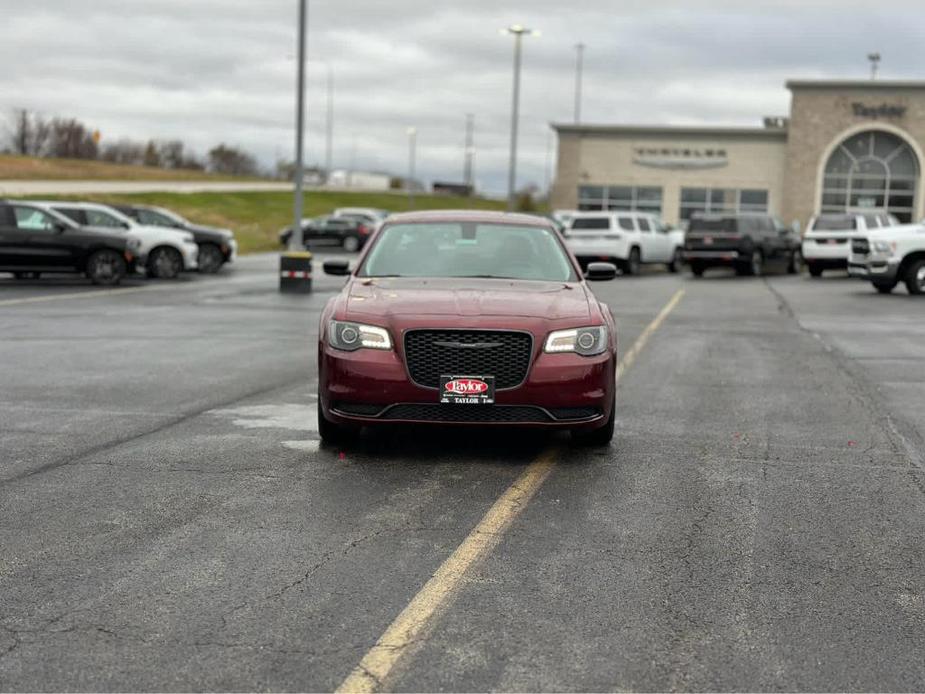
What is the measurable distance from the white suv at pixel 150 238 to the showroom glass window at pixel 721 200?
3902 cm

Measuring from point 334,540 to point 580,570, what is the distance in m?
1.18

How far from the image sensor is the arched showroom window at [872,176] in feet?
187

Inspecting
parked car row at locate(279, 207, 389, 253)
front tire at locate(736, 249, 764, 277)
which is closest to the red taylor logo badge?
front tire at locate(736, 249, 764, 277)

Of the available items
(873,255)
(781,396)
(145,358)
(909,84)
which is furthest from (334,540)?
(909,84)

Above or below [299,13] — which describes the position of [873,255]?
below

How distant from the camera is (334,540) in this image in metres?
5.34

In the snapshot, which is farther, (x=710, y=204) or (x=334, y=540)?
(x=710, y=204)

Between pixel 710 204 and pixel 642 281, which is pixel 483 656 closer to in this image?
pixel 642 281

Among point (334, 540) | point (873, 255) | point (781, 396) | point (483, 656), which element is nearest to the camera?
point (483, 656)

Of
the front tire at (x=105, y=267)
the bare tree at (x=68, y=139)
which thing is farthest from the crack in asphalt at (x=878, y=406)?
the bare tree at (x=68, y=139)

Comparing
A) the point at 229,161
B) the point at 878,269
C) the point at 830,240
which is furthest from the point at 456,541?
the point at 229,161

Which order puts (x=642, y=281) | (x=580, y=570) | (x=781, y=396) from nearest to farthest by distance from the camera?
(x=580, y=570) → (x=781, y=396) → (x=642, y=281)

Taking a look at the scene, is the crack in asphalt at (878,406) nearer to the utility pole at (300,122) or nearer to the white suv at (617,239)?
the utility pole at (300,122)

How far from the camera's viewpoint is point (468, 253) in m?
8.56
